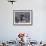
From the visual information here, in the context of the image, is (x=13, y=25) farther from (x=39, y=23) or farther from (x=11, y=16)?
(x=39, y=23)

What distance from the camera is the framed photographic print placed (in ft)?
16.2

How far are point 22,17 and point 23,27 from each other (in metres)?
0.39

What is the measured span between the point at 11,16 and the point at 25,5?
0.69 meters

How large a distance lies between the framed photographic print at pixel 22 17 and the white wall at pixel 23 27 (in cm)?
12

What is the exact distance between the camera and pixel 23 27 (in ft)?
16.2

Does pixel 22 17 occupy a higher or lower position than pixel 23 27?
higher

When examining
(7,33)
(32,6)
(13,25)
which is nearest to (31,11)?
(32,6)

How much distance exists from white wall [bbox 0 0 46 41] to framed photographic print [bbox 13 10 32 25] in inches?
4.6

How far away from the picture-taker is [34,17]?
492 cm

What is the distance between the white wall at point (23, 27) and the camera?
193 inches

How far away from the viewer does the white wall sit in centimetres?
489

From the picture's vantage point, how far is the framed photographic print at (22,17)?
4926 millimetres

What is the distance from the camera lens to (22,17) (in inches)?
195

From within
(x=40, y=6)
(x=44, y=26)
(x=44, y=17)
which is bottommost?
(x=44, y=26)
